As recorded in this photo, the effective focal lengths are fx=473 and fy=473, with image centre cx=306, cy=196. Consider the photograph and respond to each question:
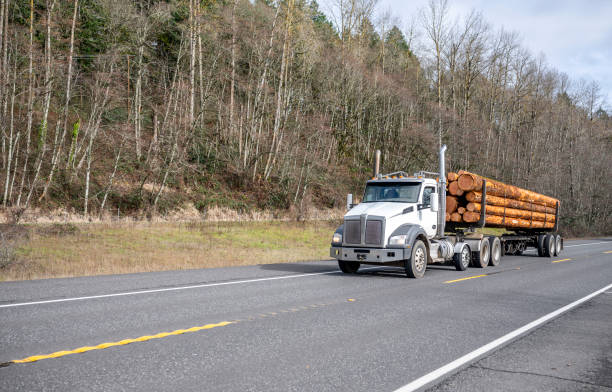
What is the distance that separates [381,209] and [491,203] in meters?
6.38

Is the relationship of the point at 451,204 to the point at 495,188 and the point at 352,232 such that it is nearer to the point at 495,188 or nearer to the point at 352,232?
the point at 495,188

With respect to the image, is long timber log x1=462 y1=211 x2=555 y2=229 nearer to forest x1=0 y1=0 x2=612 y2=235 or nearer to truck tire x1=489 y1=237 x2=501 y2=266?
truck tire x1=489 y1=237 x2=501 y2=266

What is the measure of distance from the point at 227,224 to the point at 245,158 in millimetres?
10749

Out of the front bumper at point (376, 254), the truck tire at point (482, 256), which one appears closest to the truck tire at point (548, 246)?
the truck tire at point (482, 256)

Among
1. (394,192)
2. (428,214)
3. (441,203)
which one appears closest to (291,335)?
(394,192)

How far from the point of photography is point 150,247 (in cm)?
1988

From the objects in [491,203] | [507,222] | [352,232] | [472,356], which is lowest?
[472,356]

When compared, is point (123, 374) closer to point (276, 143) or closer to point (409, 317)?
point (409, 317)

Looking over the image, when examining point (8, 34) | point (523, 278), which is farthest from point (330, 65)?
point (523, 278)

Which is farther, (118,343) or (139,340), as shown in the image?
(139,340)

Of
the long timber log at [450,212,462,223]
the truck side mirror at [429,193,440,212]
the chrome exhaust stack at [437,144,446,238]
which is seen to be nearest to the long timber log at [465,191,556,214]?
the long timber log at [450,212,462,223]

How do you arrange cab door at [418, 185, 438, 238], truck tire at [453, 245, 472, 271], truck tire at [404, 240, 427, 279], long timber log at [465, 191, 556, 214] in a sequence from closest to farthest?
truck tire at [404, 240, 427, 279] → cab door at [418, 185, 438, 238] → truck tire at [453, 245, 472, 271] → long timber log at [465, 191, 556, 214]

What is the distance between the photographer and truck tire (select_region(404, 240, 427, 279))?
1280cm

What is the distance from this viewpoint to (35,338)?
5.90m
